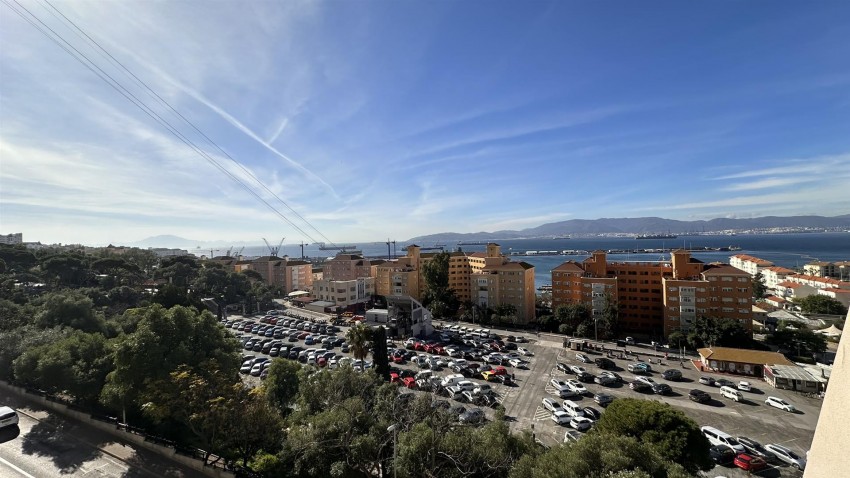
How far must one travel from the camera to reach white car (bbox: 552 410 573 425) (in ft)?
57.8

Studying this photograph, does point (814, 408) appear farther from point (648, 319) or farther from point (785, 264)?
point (785, 264)

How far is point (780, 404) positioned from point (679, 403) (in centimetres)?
461

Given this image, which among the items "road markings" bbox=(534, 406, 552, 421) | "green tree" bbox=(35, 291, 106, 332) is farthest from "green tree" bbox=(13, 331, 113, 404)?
"road markings" bbox=(534, 406, 552, 421)

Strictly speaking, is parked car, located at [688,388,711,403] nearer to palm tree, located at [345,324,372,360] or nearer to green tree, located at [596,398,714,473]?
green tree, located at [596,398,714,473]

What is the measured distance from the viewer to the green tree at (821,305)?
130ft

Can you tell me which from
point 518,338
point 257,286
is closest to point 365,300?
point 257,286

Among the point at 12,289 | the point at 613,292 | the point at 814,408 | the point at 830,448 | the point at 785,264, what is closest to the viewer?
the point at 830,448

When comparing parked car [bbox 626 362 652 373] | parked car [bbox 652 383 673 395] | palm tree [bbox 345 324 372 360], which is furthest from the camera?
parked car [bbox 626 362 652 373]

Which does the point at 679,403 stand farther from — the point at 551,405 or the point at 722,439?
the point at 551,405

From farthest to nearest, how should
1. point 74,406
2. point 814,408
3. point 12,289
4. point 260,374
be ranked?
point 12,289 → point 260,374 → point 814,408 → point 74,406

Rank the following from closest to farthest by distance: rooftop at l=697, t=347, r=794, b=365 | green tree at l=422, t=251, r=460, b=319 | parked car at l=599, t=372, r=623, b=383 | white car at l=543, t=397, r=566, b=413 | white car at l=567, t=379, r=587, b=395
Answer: white car at l=543, t=397, r=566, b=413
white car at l=567, t=379, r=587, b=395
parked car at l=599, t=372, r=623, b=383
rooftop at l=697, t=347, r=794, b=365
green tree at l=422, t=251, r=460, b=319

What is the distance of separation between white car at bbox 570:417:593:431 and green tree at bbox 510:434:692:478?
8776 mm

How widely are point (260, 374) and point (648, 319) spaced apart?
32.7m

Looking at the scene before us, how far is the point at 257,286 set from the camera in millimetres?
51688
